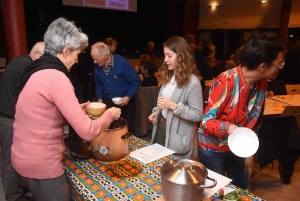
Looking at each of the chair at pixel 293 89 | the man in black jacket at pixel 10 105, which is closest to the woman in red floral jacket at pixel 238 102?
the man in black jacket at pixel 10 105

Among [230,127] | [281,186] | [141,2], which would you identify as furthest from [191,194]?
[141,2]

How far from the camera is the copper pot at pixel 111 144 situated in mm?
1243

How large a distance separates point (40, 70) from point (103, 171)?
58 centimetres

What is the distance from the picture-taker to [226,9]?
8477 millimetres

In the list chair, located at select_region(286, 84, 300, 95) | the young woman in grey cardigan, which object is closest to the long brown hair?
the young woman in grey cardigan

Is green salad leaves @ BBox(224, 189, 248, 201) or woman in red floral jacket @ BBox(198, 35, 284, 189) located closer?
green salad leaves @ BBox(224, 189, 248, 201)

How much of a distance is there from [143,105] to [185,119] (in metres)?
2.02

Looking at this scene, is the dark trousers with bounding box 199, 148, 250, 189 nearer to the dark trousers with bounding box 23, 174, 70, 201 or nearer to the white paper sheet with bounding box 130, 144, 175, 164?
the white paper sheet with bounding box 130, 144, 175, 164

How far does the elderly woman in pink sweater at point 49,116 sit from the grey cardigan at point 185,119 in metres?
0.63

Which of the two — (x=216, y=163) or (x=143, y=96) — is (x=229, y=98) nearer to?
(x=216, y=163)

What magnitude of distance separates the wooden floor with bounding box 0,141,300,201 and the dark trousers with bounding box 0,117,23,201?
0.20 metres

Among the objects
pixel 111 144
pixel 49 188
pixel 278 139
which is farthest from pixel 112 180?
pixel 278 139

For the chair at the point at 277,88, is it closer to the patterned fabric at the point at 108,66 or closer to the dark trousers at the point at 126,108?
the dark trousers at the point at 126,108

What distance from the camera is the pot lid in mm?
895
